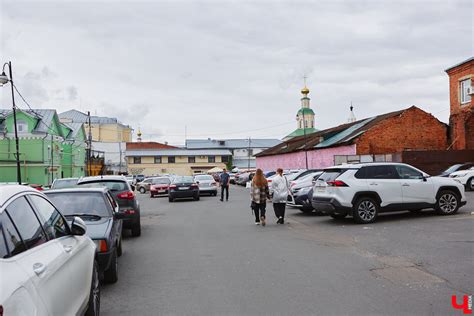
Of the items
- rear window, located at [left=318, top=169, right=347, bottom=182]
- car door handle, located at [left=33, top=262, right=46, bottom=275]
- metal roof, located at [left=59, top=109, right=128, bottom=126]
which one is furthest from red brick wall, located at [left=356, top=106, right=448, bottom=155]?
metal roof, located at [left=59, top=109, right=128, bottom=126]

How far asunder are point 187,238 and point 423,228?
19.1ft

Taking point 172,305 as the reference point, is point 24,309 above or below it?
above

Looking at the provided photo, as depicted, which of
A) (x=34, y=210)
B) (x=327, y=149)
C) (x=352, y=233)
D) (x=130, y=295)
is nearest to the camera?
(x=34, y=210)

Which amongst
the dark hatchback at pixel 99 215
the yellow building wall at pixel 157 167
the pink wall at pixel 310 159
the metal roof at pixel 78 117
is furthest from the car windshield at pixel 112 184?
the yellow building wall at pixel 157 167

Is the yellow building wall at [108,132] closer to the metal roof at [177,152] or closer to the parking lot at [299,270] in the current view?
the metal roof at [177,152]

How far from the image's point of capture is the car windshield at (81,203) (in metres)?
8.38

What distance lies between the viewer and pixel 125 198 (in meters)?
12.7

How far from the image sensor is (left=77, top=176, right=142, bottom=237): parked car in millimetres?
12680

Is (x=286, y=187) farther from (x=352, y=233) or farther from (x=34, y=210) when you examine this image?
(x=34, y=210)

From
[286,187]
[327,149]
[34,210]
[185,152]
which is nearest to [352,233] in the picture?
[286,187]

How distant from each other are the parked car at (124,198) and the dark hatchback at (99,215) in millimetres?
3563

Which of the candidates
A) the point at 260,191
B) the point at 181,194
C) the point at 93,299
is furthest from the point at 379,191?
the point at 181,194

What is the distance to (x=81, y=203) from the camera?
28.1ft

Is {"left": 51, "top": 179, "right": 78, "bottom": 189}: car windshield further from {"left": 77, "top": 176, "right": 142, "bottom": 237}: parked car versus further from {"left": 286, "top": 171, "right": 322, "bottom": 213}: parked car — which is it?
{"left": 286, "top": 171, "right": 322, "bottom": 213}: parked car
